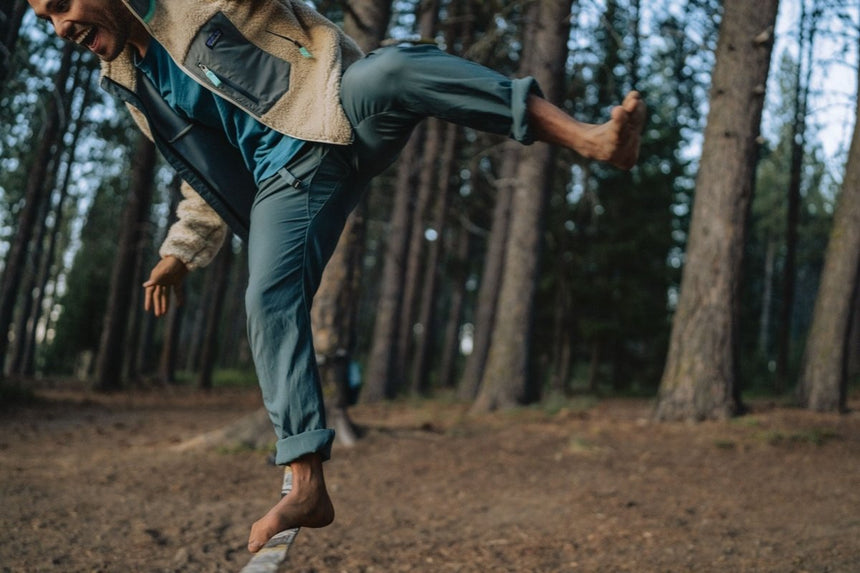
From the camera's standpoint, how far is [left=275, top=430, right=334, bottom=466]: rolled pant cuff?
7.45ft

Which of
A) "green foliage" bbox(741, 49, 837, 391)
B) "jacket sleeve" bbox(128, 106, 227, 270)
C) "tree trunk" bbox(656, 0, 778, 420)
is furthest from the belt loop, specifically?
"green foliage" bbox(741, 49, 837, 391)

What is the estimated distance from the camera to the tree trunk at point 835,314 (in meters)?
10.3

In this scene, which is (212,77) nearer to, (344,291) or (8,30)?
(8,30)

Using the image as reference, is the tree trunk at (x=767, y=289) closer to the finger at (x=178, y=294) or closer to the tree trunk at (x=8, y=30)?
the tree trunk at (x=8, y=30)

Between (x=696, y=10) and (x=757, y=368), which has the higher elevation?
(x=696, y=10)

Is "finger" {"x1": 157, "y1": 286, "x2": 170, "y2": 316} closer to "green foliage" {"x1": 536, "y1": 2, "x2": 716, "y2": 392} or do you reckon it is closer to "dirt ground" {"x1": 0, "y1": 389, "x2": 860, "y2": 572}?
"dirt ground" {"x1": 0, "y1": 389, "x2": 860, "y2": 572}

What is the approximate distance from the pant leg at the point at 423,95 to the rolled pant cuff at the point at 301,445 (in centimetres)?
91

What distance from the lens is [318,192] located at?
2.41 m

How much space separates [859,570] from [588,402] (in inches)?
344

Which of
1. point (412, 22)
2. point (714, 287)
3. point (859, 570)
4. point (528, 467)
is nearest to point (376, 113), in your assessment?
point (859, 570)

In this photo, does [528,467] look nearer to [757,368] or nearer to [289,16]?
[289,16]

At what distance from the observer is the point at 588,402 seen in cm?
1253

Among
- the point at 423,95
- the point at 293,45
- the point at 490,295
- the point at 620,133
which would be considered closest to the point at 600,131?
the point at 620,133

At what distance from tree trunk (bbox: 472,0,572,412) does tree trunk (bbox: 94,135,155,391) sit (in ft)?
24.9
